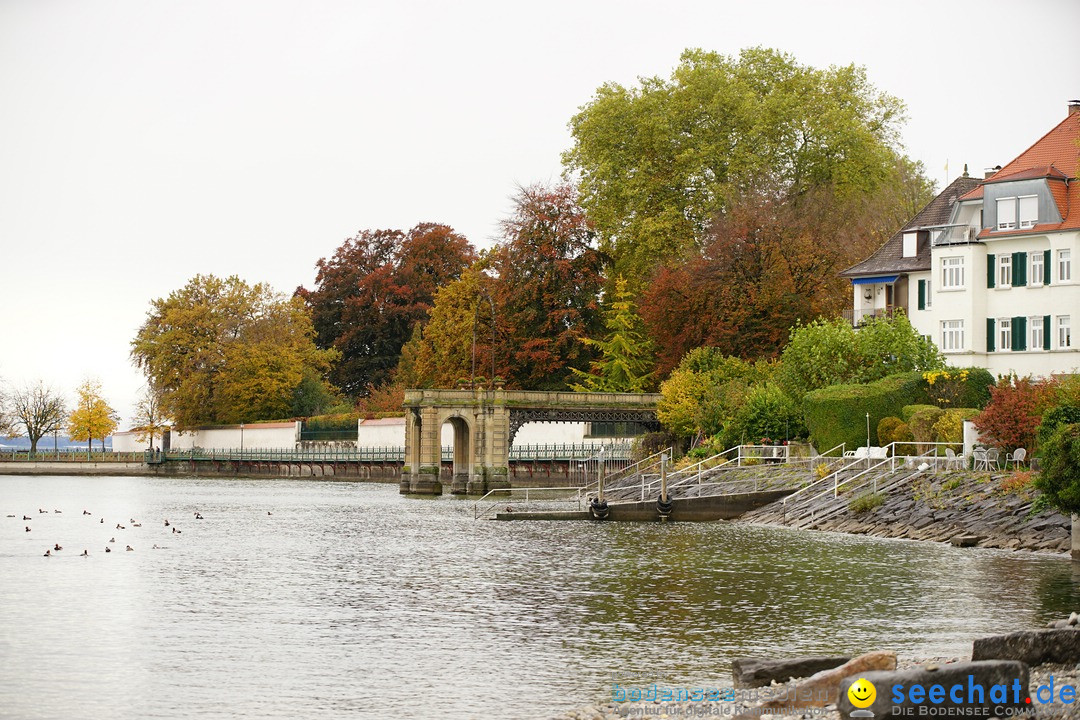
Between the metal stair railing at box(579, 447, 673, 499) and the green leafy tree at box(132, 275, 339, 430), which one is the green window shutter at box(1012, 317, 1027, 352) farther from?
the green leafy tree at box(132, 275, 339, 430)

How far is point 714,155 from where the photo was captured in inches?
3339

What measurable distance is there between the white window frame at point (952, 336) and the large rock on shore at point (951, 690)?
1894 inches

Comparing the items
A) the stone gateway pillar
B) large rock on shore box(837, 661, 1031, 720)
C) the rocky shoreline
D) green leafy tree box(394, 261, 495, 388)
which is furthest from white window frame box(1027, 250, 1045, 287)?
large rock on shore box(837, 661, 1031, 720)

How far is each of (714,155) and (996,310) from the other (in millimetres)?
26553

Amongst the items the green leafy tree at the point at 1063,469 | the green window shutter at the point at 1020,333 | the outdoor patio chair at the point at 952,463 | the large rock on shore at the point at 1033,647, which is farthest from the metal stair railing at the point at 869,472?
the large rock on shore at the point at 1033,647

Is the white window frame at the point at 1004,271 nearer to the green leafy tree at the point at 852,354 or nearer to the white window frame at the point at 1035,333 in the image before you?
the white window frame at the point at 1035,333

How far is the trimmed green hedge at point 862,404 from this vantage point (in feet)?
192

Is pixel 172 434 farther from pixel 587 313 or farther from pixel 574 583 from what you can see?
pixel 574 583

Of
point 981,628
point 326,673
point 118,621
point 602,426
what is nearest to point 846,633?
point 981,628

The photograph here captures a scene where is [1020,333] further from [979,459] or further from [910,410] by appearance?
[979,459]

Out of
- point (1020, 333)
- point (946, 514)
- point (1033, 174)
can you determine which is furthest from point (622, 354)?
point (946, 514)

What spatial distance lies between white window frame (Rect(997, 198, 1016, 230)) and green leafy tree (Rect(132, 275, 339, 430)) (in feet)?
227

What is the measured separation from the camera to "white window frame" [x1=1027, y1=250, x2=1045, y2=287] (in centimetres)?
6003

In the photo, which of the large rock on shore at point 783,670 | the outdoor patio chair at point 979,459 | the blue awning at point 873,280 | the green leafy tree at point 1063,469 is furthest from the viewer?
the blue awning at point 873,280
